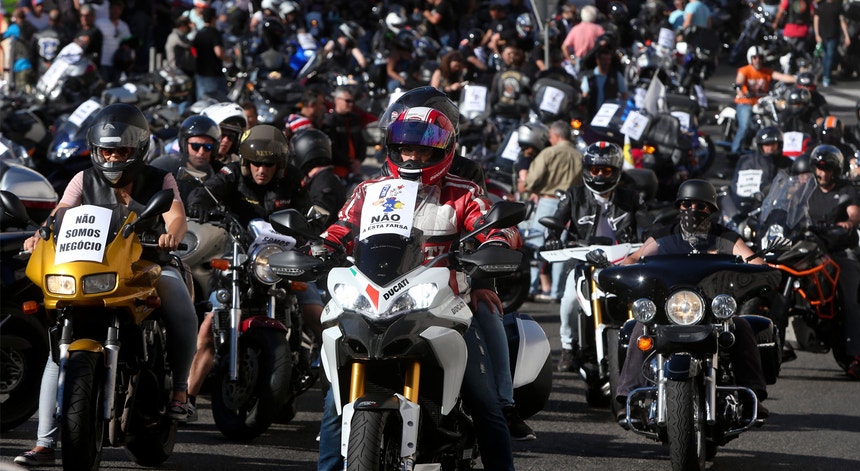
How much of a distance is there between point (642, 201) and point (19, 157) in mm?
5200

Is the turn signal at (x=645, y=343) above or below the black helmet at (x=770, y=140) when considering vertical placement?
below

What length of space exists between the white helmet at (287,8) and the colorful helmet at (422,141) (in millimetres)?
20662

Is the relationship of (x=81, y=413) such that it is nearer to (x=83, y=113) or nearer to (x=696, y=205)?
(x=696, y=205)

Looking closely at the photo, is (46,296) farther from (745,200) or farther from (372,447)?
(745,200)

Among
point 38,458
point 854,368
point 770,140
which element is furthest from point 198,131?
point 770,140

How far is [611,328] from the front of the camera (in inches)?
379

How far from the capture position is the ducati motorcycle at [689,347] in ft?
24.6

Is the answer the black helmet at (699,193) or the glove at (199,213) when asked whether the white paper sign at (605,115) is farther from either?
the glove at (199,213)

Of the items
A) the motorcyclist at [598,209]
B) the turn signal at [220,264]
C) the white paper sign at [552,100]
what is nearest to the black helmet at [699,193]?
the motorcyclist at [598,209]

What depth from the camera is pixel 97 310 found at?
7.02 m

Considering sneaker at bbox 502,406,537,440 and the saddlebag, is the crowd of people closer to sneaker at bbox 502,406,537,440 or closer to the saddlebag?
sneaker at bbox 502,406,537,440

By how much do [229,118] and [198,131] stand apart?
141 cm

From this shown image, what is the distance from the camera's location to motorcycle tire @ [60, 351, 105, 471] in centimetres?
664

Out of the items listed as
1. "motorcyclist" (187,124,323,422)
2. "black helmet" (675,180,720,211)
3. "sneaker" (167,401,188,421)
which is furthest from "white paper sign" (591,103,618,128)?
"sneaker" (167,401,188,421)
